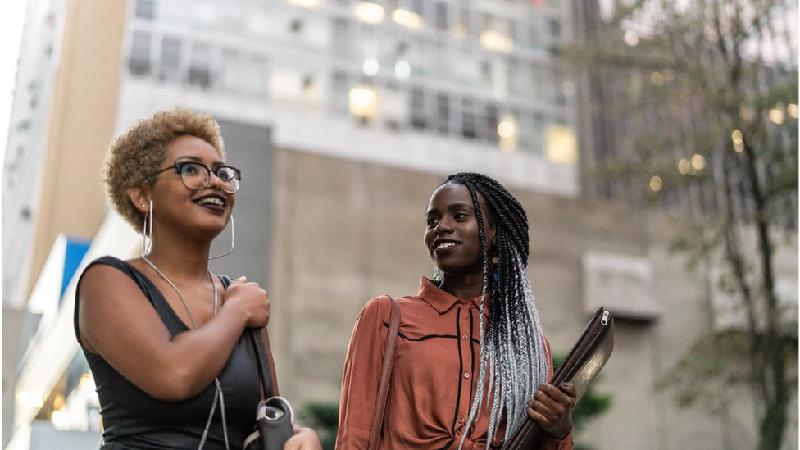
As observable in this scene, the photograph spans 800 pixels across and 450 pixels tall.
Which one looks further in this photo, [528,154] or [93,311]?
[528,154]

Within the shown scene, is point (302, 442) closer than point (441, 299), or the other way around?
point (302, 442)

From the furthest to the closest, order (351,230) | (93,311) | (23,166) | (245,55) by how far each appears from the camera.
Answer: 1. (245,55)
2. (351,230)
3. (23,166)
4. (93,311)

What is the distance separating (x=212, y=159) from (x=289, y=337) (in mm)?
18127

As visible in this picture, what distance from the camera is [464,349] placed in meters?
4.05

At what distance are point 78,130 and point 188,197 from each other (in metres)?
13.3

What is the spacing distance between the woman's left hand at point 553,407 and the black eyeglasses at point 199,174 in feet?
3.93

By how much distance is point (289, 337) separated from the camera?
2139 centimetres

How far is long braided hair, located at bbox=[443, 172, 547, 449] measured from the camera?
387 cm

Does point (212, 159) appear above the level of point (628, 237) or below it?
below

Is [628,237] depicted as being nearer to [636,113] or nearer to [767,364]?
[636,113]

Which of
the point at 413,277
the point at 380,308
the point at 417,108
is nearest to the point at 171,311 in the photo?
the point at 380,308

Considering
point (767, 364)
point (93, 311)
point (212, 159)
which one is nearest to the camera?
point (93, 311)

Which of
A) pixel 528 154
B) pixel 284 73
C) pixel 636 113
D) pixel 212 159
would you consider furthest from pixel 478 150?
pixel 212 159

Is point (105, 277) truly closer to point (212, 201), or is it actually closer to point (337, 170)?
point (212, 201)
